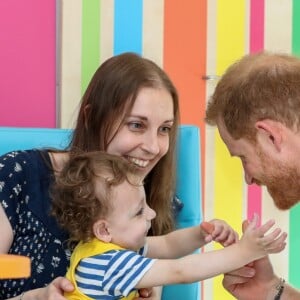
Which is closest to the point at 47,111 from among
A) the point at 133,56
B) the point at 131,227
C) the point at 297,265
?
the point at 133,56

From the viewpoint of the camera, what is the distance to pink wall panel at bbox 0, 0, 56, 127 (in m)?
1.96

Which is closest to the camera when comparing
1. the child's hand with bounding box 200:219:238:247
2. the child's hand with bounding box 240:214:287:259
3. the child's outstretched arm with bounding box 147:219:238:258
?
the child's hand with bounding box 240:214:287:259

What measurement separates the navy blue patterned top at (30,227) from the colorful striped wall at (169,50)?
60 cm

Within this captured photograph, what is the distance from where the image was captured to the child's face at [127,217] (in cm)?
123

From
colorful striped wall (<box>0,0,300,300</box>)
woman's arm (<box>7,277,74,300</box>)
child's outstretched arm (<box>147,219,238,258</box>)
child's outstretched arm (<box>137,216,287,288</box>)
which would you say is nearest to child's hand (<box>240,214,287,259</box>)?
child's outstretched arm (<box>137,216,287,288</box>)

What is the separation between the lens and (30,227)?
1383 millimetres

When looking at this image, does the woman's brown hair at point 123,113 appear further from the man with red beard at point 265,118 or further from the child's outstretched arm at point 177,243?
the man with red beard at point 265,118

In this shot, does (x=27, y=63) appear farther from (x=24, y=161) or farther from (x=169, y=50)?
(x=24, y=161)

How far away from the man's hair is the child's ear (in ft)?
1.03

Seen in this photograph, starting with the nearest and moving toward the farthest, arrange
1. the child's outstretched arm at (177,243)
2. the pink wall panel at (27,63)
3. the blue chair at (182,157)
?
the child's outstretched arm at (177,243), the blue chair at (182,157), the pink wall panel at (27,63)

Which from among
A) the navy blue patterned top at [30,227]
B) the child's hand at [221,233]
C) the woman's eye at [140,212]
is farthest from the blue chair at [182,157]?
the woman's eye at [140,212]

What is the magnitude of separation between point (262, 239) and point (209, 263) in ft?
0.36

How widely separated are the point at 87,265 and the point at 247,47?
133 centimetres

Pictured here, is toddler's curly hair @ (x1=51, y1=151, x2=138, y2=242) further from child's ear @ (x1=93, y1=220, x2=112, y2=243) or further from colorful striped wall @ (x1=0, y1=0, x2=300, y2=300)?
colorful striped wall @ (x1=0, y1=0, x2=300, y2=300)
